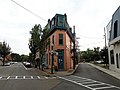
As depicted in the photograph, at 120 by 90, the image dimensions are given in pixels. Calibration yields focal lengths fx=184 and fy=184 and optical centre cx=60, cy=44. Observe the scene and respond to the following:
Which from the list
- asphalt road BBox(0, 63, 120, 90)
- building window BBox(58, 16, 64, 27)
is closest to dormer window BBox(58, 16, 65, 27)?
building window BBox(58, 16, 64, 27)

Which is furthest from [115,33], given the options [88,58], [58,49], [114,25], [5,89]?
[88,58]

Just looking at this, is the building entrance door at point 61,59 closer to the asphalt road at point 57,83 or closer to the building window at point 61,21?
the building window at point 61,21

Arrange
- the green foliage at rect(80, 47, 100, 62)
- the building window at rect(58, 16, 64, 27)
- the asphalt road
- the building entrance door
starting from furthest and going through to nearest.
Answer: the green foliage at rect(80, 47, 100, 62), the building window at rect(58, 16, 64, 27), the building entrance door, the asphalt road

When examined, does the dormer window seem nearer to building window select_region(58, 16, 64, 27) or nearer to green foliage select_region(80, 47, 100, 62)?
Result: building window select_region(58, 16, 64, 27)

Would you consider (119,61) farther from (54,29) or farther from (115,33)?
(54,29)

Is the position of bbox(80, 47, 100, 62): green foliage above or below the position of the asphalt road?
above

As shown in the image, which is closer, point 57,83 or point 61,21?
point 57,83

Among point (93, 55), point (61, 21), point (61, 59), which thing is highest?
point (61, 21)

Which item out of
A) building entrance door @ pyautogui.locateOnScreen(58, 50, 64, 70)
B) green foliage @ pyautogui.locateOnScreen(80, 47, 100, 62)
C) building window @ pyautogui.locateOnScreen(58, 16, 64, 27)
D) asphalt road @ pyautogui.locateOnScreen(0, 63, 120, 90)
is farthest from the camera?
green foliage @ pyautogui.locateOnScreen(80, 47, 100, 62)

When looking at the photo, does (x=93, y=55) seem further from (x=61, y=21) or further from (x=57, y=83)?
(x=57, y=83)

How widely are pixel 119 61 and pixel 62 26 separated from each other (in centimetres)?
1223

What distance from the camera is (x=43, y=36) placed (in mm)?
32281

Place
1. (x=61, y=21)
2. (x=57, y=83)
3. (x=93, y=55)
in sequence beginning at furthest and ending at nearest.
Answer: (x=93, y=55)
(x=61, y=21)
(x=57, y=83)

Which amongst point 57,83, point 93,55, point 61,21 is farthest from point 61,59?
point 93,55
